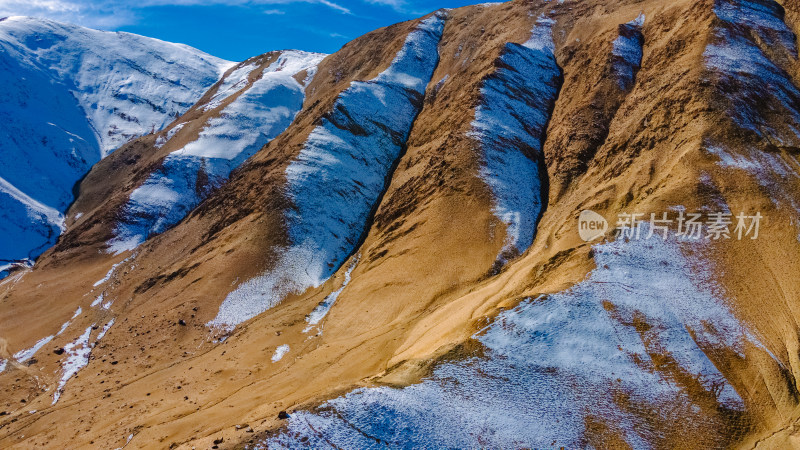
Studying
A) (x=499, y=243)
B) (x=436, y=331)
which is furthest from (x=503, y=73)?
(x=436, y=331)

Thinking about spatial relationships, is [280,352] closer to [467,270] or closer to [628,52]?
[467,270]

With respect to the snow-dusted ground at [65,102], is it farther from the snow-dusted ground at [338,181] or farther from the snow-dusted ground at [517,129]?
the snow-dusted ground at [517,129]

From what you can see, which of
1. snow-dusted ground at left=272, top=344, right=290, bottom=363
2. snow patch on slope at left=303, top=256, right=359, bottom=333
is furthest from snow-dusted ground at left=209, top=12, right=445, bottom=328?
snow-dusted ground at left=272, top=344, right=290, bottom=363

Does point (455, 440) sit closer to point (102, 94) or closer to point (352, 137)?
point (352, 137)

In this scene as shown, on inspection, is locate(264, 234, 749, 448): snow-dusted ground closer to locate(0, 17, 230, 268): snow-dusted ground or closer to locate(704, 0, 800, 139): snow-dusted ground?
locate(704, 0, 800, 139): snow-dusted ground

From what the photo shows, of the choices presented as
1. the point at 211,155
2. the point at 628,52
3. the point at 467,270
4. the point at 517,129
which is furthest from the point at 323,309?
the point at 628,52
